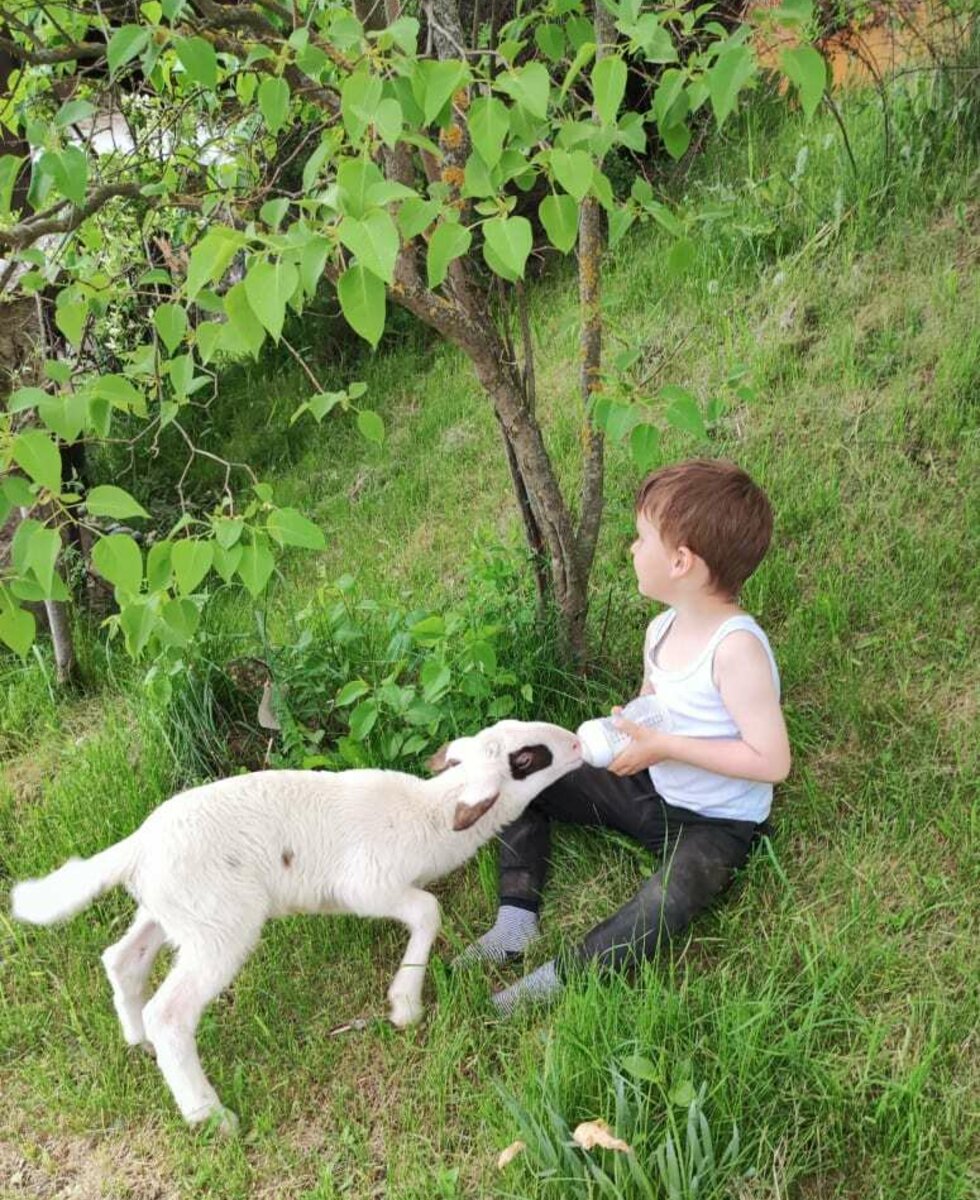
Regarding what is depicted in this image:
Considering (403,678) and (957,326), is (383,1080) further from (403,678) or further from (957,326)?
(957,326)

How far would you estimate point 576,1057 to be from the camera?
6.61 ft

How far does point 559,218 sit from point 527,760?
129cm

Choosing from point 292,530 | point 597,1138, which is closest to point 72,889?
point 292,530

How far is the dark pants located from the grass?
7cm

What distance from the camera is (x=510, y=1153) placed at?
6.28 feet

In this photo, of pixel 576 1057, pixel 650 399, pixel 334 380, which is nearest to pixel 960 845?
pixel 576 1057

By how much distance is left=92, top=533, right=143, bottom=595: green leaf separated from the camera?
1793 mm

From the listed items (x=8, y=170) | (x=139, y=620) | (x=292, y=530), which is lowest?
(x=139, y=620)

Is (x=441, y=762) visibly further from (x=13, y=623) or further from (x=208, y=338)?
(x=208, y=338)

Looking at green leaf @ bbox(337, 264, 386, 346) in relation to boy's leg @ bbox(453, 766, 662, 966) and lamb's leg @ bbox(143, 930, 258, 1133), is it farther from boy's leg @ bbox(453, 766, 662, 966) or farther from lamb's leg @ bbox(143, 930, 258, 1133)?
boy's leg @ bbox(453, 766, 662, 966)

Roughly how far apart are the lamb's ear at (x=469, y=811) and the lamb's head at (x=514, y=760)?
0.17ft

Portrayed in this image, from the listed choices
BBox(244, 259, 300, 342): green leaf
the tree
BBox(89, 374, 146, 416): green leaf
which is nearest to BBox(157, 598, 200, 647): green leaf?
the tree

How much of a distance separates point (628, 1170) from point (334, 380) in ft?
17.0

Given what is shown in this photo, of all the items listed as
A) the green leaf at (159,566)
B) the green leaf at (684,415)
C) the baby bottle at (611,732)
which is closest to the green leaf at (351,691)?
the baby bottle at (611,732)
